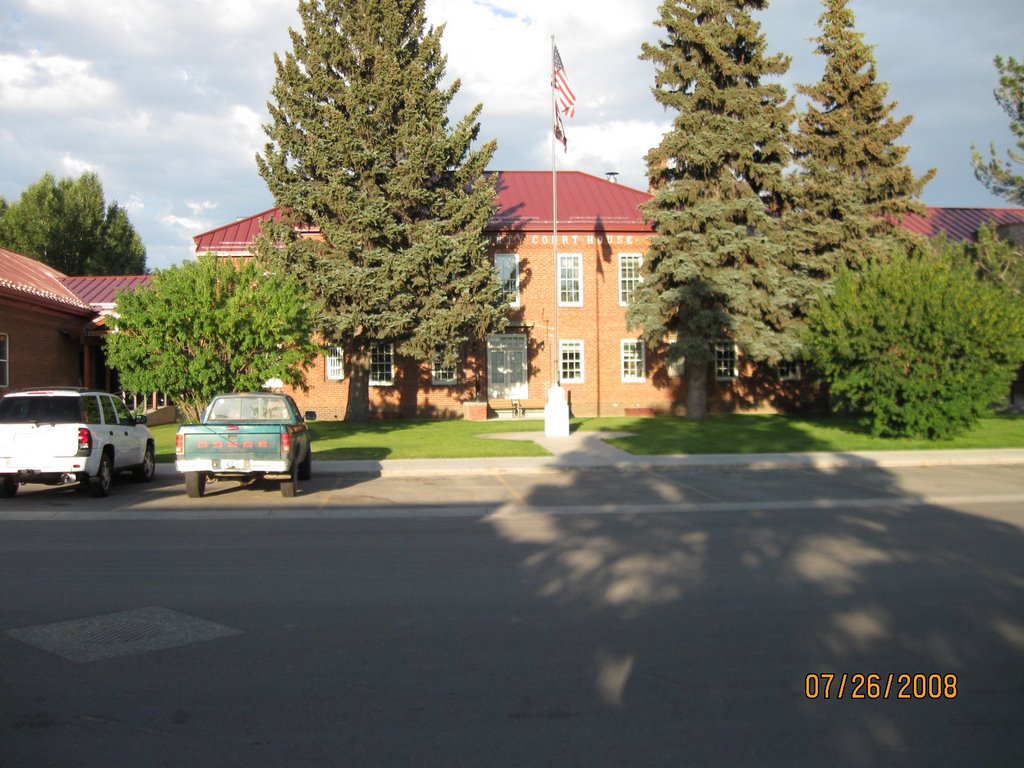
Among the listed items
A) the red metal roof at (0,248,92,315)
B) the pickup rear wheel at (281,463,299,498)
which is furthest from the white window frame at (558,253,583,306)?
the pickup rear wheel at (281,463,299,498)

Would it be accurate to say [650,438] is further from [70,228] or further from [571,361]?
[70,228]

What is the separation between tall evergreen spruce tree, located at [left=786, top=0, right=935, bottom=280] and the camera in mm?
29203

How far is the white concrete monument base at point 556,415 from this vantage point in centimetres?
2378

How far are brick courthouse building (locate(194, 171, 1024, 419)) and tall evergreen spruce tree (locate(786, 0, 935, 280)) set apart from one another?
6.97 meters

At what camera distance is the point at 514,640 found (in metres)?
5.99

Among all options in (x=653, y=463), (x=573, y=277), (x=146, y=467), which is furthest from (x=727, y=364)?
(x=146, y=467)

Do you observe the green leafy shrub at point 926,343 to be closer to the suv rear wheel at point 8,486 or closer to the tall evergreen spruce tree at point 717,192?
the tall evergreen spruce tree at point 717,192

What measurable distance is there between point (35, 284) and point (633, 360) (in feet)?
77.2

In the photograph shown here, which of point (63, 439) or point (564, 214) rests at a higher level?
point (564, 214)

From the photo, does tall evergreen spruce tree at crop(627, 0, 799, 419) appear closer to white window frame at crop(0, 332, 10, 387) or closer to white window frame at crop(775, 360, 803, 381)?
white window frame at crop(775, 360, 803, 381)

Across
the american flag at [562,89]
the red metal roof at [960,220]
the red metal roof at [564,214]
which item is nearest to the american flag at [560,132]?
the american flag at [562,89]

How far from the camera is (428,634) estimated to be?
6145 mm
